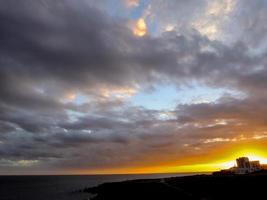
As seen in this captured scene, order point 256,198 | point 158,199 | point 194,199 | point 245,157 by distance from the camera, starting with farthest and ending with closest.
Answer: point 245,157 < point 158,199 < point 194,199 < point 256,198

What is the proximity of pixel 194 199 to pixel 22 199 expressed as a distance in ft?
231

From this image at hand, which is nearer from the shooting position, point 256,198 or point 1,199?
point 256,198

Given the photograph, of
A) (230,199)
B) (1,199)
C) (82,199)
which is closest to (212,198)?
(230,199)

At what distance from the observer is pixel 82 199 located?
86.0m

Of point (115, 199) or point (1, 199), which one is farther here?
point (1, 199)

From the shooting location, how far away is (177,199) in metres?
45.9

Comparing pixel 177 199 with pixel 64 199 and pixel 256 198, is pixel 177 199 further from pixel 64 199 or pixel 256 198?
pixel 64 199

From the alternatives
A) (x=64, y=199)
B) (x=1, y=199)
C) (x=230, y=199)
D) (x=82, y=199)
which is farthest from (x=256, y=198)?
(x=1, y=199)

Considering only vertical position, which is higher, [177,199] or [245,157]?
[245,157]

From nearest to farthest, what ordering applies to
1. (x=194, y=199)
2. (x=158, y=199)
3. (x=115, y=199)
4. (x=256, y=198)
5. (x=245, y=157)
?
(x=256, y=198)
(x=194, y=199)
(x=158, y=199)
(x=115, y=199)
(x=245, y=157)

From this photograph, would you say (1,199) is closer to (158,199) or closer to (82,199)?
(82,199)

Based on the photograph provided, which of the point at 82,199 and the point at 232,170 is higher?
the point at 232,170

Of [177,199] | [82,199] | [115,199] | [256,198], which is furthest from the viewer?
[82,199]

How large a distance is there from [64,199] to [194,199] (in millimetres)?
58163
